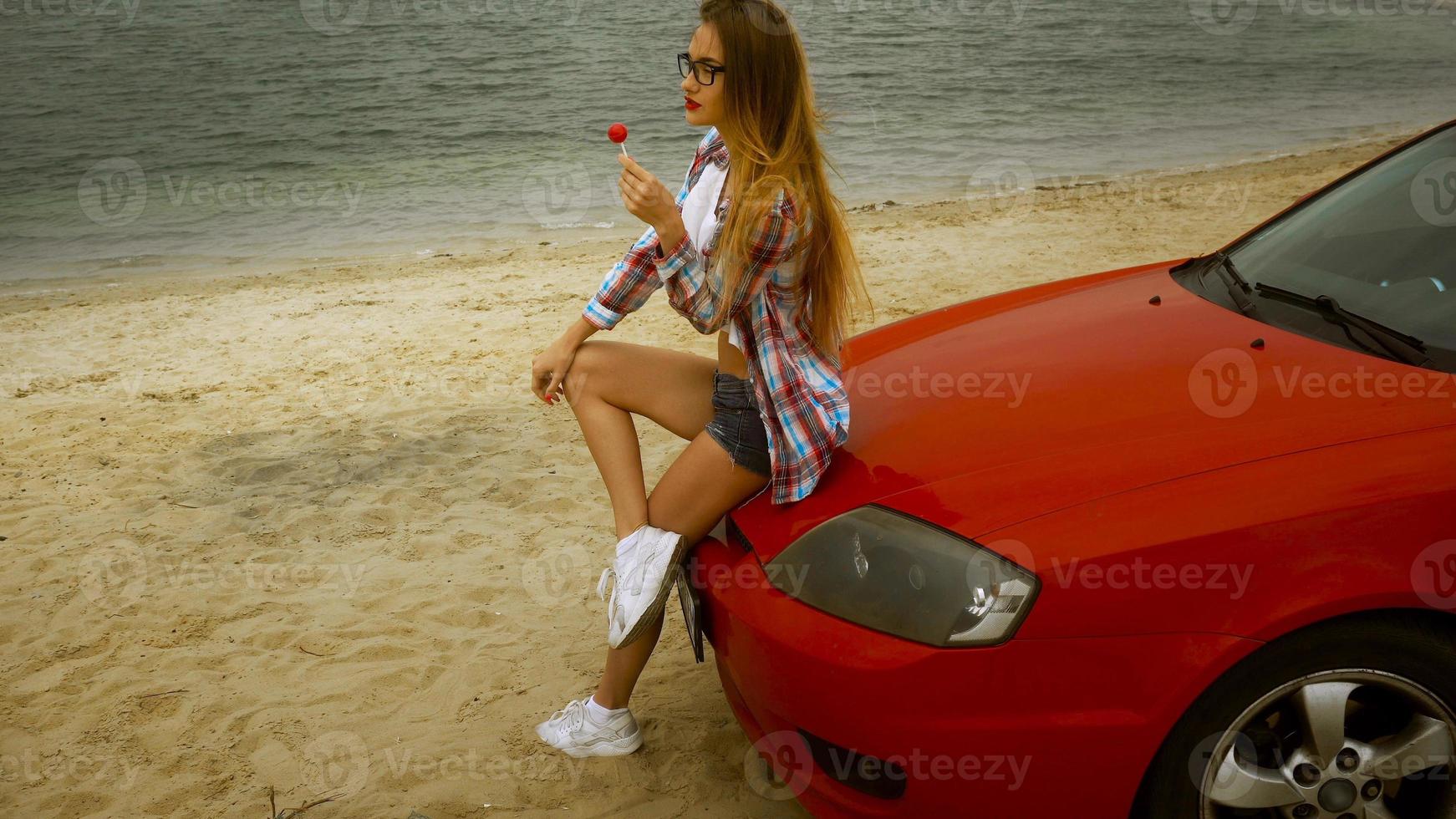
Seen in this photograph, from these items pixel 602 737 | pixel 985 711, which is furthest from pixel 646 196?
pixel 602 737

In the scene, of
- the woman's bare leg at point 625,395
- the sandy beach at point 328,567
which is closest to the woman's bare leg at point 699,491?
the woman's bare leg at point 625,395

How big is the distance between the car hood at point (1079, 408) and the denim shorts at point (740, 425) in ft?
0.38

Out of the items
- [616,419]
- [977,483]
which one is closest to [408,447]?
[616,419]

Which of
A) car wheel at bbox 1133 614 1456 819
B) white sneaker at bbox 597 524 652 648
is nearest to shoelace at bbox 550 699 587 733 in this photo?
white sneaker at bbox 597 524 652 648

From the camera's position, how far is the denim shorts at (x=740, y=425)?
105 inches

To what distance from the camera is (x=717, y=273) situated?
8.43 ft

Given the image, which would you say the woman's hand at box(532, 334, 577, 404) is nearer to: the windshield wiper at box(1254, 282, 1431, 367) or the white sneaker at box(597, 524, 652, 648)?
the white sneaker at box(597, 524, 652, 648)

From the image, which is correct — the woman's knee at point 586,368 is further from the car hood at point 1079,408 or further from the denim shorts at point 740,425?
the car hood at point 1079,408

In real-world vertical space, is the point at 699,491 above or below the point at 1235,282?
below

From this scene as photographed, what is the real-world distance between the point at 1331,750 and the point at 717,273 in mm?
1634

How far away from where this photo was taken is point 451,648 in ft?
11.7

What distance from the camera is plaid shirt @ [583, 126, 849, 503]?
2.55m

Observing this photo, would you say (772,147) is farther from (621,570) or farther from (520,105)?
(520,105)

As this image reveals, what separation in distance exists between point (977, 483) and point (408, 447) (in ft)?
12.1
